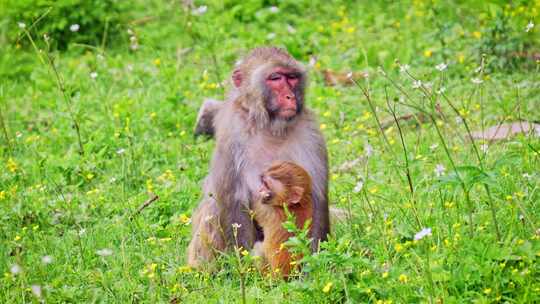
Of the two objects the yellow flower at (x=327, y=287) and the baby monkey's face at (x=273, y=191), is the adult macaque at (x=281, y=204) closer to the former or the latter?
the baby monkey's face at (x=273, y=191)

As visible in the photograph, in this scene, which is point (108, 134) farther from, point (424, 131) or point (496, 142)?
point (496, 142)

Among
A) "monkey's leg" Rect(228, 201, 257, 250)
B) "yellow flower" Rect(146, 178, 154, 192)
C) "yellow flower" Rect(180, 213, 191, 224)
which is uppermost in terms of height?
"monkey's leg" Rect(228, 201, 257, 250)

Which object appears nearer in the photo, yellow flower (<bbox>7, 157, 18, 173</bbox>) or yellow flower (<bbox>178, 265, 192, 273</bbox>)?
yellow flower (<bbox>178, 265, 192, 273</bbox>)

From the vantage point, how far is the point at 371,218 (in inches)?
239

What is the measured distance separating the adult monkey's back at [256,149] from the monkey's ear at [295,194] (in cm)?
38

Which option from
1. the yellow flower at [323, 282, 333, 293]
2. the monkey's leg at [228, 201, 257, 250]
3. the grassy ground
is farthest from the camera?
the monkey's leg at [228, 201, 257, 250]

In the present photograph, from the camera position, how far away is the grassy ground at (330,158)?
4992 mm

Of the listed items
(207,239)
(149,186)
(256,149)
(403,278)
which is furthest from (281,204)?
(149,186)

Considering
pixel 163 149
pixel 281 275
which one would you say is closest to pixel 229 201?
pixel 281 275

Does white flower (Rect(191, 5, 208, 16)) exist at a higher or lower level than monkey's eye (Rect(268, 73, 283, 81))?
higher

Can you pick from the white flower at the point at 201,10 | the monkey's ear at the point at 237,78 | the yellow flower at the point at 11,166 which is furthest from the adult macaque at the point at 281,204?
the white flower at the point at 201,10

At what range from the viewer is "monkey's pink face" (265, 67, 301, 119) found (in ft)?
19.7

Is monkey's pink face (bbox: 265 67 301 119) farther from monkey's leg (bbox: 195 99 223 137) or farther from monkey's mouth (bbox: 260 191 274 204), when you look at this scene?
monkey's leg (bbox: 195 99 223 137)

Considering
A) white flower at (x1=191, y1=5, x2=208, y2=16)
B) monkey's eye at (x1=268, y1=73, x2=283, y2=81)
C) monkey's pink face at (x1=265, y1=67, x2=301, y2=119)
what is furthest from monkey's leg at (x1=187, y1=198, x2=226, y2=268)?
white flower at (x1=191, y1=5, x2=208, y2=16)
